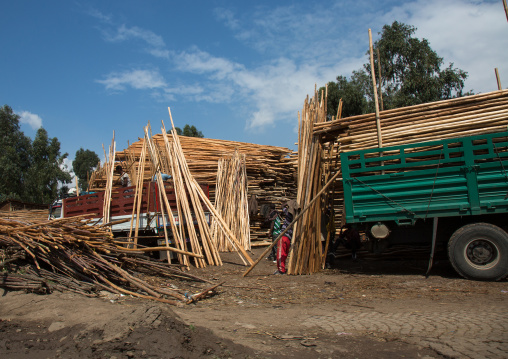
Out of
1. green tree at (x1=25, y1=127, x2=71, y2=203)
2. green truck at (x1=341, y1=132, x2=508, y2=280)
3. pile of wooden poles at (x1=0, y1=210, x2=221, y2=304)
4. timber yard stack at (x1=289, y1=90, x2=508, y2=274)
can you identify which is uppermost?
green tree at (x1=25, y1=127, x2=71, y2=203)

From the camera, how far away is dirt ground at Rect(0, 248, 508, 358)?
11.7ft

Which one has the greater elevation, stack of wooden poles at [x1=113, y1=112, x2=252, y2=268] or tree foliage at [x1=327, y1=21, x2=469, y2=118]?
tree foliage at [x1=327, y1=21, x2=469, y2=118]

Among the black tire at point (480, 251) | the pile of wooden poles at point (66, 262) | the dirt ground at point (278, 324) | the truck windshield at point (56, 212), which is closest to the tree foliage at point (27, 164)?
the truck windshield at point (56, 212)

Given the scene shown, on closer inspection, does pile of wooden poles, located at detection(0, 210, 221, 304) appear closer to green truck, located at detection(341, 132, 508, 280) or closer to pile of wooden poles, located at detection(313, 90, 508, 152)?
green truck, located at detection(341, 132, 508, 280)

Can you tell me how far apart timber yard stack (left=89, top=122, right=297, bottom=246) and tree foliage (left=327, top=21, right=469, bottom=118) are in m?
→ 9.50

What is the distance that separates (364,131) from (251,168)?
708 centimetres

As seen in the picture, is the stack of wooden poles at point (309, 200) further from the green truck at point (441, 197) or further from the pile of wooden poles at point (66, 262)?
the pile of wooden poles at point (66, 262)

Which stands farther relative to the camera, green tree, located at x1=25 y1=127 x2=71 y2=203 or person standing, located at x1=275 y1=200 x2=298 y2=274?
green tree, located at x1=25 y1=127 x2=71 y2=203

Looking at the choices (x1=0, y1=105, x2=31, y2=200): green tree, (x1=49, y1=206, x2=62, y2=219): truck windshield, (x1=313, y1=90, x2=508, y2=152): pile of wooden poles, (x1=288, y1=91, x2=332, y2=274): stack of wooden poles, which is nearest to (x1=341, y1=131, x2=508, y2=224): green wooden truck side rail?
(x1=313, y1=90, x2=508, y2=152): pile of wooden poles

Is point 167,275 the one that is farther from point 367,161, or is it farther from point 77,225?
point 367,161

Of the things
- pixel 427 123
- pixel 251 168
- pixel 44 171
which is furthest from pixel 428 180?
pixel 44 171

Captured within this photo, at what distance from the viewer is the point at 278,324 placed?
4.54 metres

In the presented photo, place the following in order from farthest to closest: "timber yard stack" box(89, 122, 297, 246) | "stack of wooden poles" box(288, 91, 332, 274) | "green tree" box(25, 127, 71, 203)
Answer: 1. "green tree" box(25, 127, 71, 203)
2. "timber yard stack" box(89, 122, 297, 246)
3. "stack of wooden poles" box(288, 91, 332, 274)

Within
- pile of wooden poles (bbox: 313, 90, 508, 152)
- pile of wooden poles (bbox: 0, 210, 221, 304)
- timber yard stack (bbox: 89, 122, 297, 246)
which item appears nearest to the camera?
pile of wooden poles (bbox: 0, 210, 221, 304)
